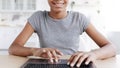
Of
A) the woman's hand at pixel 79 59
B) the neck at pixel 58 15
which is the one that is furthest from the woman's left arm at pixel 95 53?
the neck at pixel 58 15

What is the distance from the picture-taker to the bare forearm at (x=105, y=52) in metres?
0.99

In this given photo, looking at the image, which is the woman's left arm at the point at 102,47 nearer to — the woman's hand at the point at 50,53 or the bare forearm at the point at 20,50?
the woman's hand at the point at 50,53

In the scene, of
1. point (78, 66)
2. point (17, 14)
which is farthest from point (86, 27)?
point (17, 14)

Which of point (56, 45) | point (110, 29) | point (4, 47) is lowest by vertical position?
point (4, 47)

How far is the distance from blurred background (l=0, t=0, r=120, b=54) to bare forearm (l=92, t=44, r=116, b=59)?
37.6 inches

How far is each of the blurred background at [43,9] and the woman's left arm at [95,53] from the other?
32.4 inches

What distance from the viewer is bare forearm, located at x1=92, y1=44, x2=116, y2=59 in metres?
0.99

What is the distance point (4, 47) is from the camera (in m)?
2.09

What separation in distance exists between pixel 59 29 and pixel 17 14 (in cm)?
94

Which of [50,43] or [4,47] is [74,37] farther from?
[4,47]

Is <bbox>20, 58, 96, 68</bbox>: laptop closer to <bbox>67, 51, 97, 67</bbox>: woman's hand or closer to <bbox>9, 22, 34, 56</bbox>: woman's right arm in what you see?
<bbox>67, 51, 97, 67</bbox>: woman's hand

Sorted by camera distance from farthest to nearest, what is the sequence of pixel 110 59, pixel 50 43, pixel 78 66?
pixel 50 43, pixel 110 59, pixel 78 66

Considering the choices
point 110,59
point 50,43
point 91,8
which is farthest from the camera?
point 91,8

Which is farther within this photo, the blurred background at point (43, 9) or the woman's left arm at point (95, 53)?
the blurred background at point (43, 9)
